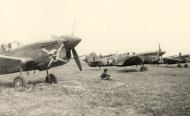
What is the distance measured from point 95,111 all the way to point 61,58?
20.0 ft

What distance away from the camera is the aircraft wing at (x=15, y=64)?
41.3ft

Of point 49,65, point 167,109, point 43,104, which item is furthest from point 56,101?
point 49,65

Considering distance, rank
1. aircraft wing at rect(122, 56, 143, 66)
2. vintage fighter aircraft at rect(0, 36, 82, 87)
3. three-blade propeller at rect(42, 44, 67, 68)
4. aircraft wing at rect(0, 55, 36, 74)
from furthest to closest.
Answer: aircraft wing at rect(122, 56, 143, 66) → three-blade propeller at rect(42, 44, 67, 68) → vintage fighter aircraft at rect(0, 36, 82, 87) → aircraft wing at rect(0, 55, 36, 74)

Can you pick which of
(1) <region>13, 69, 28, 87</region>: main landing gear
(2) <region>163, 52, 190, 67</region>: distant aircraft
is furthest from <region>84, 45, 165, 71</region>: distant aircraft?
(1) <region>13, 69, 28, 87</region>: main landing gear

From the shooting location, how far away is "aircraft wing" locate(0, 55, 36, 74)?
12597 millimetres

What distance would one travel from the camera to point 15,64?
42.1 feet

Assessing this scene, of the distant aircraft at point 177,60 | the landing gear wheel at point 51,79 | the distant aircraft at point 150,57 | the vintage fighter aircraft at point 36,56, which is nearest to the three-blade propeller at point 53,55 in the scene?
the vintage fighter aircraft at point 36,56

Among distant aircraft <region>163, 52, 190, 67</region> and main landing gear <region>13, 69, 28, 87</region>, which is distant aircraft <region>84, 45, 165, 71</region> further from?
main landing gear <region>13, 69, 28, 87</region>

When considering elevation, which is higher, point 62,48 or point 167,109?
point 62,48

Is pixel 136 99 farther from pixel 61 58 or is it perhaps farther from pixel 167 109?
pixel 61 58

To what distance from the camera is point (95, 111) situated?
756 cm

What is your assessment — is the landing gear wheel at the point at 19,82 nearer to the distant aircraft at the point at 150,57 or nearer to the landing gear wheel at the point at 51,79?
the landing gear wheel at the point at 51,79

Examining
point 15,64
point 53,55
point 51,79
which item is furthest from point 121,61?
point 15,64

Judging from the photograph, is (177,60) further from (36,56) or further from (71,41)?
(36,56)
